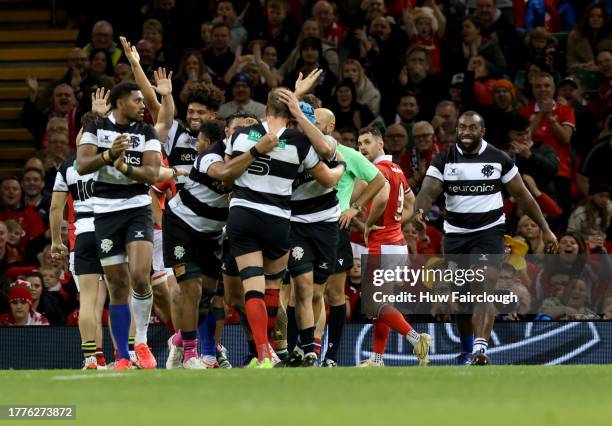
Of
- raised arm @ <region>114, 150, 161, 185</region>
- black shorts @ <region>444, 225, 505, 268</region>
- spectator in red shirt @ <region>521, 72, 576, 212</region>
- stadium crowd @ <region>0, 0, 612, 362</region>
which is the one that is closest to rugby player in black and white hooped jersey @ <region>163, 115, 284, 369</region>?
raised arm @ <region>114, 150, 161, 185</region>

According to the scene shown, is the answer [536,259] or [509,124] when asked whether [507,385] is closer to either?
[536,259]

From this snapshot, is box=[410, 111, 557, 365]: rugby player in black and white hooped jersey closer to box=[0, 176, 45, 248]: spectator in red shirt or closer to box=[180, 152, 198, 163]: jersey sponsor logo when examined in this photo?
box=[180, 152, 198, 163]: jersey sponsor logo

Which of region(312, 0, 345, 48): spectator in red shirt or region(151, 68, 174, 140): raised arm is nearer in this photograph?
region(151, 68, 174, 140): raised arm

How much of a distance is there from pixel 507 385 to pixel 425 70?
36.6 ft

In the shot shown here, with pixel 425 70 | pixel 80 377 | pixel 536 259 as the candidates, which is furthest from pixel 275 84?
pixel 80 377

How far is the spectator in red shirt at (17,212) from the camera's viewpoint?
1812 cm

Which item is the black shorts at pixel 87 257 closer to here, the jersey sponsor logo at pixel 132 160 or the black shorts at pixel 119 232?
the black shorts at pixel 119 232

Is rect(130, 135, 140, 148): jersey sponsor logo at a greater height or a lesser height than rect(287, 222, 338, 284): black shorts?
greater

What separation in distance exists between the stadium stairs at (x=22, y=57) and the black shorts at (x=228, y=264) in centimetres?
896

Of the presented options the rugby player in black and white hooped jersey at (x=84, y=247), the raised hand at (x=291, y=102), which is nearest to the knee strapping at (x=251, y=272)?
the raised hand at (x=291, y=102)

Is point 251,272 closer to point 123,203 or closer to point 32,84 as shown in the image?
point 123,203

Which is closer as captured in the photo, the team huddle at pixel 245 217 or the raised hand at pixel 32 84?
the team huddle at pixel 245 217

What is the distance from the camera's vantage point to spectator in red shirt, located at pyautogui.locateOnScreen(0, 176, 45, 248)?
59.5 ft

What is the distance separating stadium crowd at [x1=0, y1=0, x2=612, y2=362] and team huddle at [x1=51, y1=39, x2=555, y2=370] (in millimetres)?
2177
